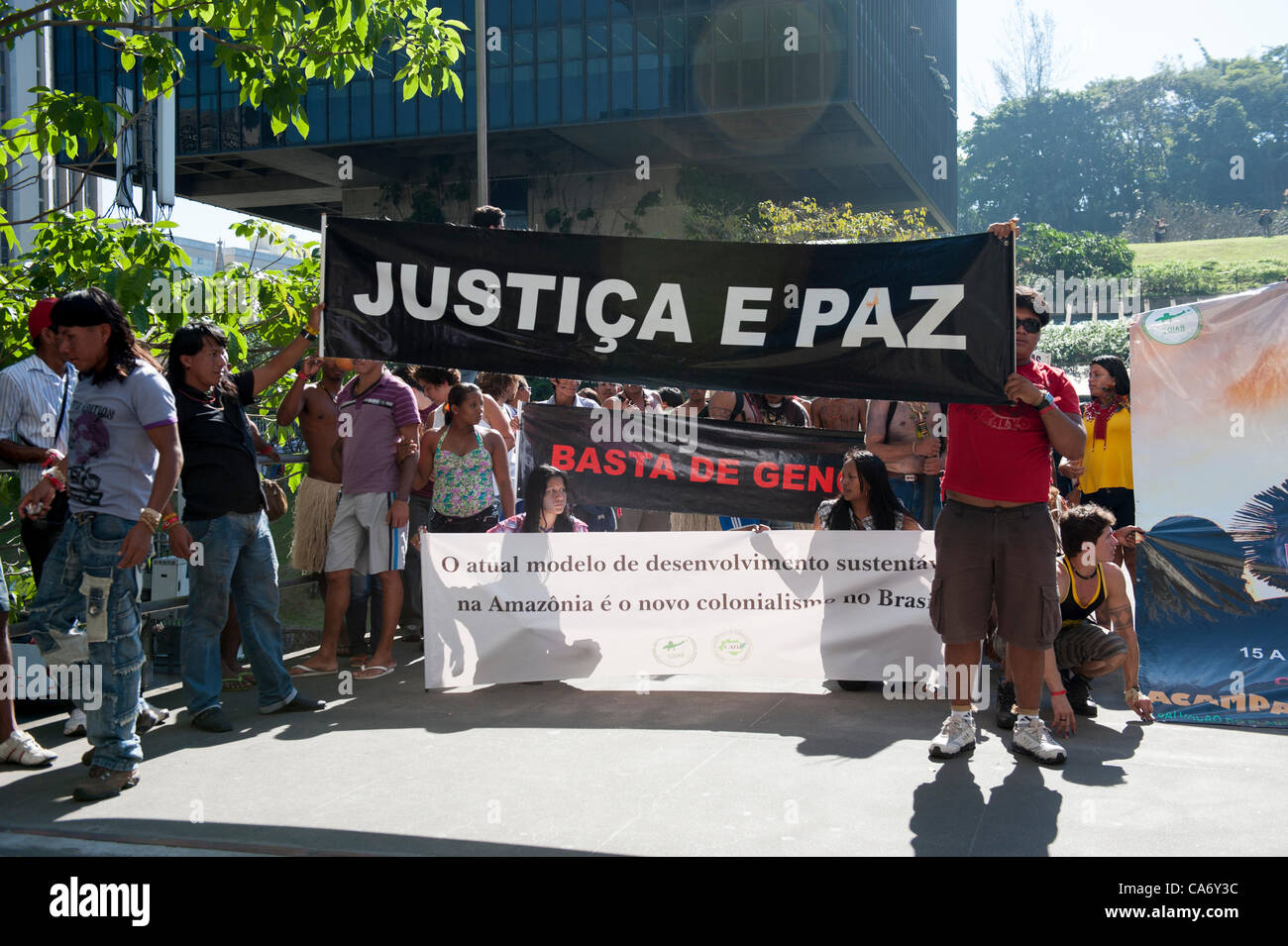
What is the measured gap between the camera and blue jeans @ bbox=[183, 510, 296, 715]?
5.98 m

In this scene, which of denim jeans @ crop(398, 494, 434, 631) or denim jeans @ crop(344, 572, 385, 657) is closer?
denim jeans @ crop(344, 572, 385, 657)

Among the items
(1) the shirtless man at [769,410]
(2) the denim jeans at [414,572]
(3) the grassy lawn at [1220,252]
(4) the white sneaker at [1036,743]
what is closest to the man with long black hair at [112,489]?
(2) the denim jeans at [414,572]

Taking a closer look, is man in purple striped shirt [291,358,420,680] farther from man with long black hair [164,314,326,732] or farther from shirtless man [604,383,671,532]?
shirtless man [604,383,671,532]

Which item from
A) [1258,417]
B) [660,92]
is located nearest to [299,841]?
[1258,417]

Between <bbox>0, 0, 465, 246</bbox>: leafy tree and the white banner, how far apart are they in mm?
2705

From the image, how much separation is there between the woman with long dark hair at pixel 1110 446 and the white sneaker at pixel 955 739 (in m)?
2.73

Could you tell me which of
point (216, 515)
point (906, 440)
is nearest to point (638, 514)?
point (906, 440)

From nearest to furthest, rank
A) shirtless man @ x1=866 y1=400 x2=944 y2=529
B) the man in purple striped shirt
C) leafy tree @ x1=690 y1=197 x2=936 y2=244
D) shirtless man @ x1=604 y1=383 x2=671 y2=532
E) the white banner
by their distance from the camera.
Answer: the white banner < shirtless man @ x1=866 y1=400 x2=944 y2=529 < the man in purple striped shirt < shirtless man @ x1=604 y1=383 x2=671 y2=532 < leafy tree @ x1=690 y1=197 x2=936 y2=244

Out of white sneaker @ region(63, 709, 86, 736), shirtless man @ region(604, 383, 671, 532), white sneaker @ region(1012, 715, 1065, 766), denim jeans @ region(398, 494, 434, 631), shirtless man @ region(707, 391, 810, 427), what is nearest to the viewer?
white sneaker @ region(1012, 715, 1065, 766)

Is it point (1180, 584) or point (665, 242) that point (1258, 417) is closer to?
point (1180, 584)

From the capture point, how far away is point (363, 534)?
7320 mm

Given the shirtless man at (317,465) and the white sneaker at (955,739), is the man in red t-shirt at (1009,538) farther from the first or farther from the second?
the shirtless man at (317,465)

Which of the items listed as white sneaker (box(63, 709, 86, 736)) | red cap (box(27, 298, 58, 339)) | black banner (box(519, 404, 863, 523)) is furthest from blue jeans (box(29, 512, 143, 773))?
black banner (box(519, 404, 863, 523))

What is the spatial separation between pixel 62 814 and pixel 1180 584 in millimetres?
5215
